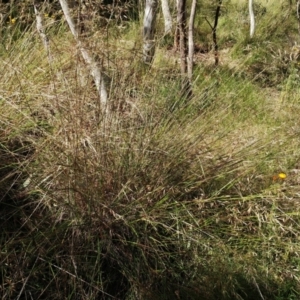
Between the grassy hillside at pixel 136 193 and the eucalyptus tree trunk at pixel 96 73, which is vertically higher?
the eucalyptus tree trunk at pixel 96 73

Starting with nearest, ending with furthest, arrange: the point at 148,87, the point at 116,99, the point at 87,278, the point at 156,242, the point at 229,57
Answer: the point at 87,278 → the point at 156,242 → the point at 116,99 → the point at 148,87 → the point at 229,57

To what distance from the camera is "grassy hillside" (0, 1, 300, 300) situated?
2137 mm

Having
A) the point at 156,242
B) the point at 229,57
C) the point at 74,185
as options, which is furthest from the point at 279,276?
the point at 229,57

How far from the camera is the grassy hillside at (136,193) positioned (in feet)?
7.01

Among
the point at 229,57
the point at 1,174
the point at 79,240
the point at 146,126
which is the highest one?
the point at 146,126

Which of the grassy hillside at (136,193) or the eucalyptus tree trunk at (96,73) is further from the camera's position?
the eucalyptus tree trunk at (96,73)

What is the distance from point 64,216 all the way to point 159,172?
18.5 inches

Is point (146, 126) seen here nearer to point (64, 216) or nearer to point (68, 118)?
point (68, 118)

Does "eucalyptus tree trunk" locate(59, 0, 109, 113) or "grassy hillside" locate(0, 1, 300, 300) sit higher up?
"eucalyptus tree trunk" locate(59, 0, 109, 113)

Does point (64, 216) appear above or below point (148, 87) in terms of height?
below

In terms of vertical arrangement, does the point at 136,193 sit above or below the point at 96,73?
below

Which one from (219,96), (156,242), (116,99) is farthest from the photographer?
(219,96)

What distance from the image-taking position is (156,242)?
2266 millimetres

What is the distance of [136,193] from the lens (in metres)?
2.29
